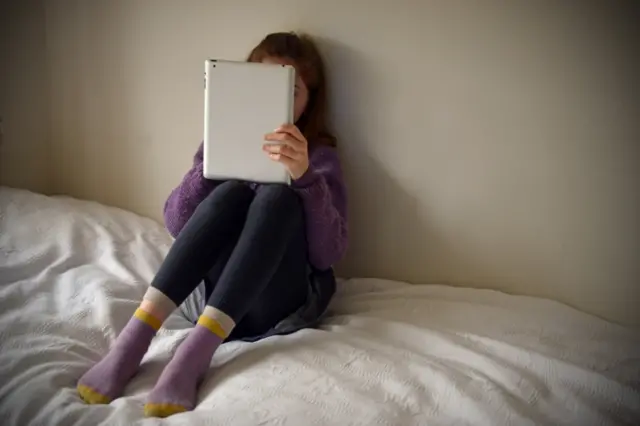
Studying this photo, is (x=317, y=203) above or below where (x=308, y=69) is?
below

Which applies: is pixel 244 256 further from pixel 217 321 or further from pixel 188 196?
pixel 188 196

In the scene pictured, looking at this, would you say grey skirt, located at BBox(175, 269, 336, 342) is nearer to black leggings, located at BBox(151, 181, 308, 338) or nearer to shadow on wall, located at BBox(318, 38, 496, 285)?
black leggings, located at BBox(151, 181, 308, 338)

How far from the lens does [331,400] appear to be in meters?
0.72

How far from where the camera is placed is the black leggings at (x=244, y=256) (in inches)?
32.5

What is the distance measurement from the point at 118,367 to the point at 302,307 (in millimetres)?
329

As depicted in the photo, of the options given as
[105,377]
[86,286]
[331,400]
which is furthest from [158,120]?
[331,400]

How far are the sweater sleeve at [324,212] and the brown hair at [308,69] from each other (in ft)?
0.32

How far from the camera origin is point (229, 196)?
0.90 m

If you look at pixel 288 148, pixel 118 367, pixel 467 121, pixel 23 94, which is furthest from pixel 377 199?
pixel 23 94

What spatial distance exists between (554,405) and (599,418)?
0.06 m

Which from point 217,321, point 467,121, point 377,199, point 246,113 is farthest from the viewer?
point 377,199

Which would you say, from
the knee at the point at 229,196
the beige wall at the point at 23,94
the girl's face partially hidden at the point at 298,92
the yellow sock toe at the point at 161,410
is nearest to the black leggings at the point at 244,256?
the knee at the point at 229,196

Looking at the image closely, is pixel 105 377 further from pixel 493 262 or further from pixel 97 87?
pixel 97 87

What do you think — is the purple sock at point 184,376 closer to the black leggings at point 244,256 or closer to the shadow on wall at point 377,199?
the black leggings at point 244,256
